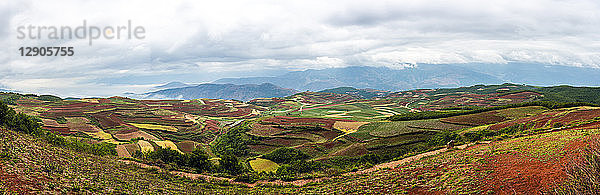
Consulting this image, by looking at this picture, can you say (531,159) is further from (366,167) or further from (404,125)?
(404,125)

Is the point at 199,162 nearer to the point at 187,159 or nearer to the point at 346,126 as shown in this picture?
the point at 187,159

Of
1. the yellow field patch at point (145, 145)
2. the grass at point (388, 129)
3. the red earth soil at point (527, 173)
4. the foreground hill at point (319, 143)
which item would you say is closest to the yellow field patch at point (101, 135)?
the foreground hill at point (319, 143)

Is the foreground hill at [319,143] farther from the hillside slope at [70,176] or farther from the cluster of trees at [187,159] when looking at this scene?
the hillside slope at [70,176]

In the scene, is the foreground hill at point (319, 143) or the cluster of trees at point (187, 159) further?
the cluster of trees at point (187, 159)

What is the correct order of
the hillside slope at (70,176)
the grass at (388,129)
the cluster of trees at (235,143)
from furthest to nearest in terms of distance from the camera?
the cluster of trees at (235,143), the grass at (388,129), the hillside slope at (70,176)

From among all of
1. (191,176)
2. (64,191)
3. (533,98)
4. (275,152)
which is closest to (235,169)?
(191,176)

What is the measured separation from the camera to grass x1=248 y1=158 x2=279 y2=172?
63.6 meters

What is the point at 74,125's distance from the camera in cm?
9725

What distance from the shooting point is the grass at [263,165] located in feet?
209

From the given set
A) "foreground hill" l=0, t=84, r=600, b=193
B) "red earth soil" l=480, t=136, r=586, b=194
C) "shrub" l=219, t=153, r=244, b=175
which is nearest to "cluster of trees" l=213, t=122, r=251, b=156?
"foreground hill" l=0, t=84, r=600, b=193

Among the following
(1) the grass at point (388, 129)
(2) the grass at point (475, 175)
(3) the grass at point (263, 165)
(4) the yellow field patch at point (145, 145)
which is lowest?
(3) the grass at point (263, 165)

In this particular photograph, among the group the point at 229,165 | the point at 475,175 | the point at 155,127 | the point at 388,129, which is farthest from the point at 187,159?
the point at 155,127

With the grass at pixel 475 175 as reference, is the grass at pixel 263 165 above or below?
below

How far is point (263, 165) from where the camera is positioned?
6650 centimetres
